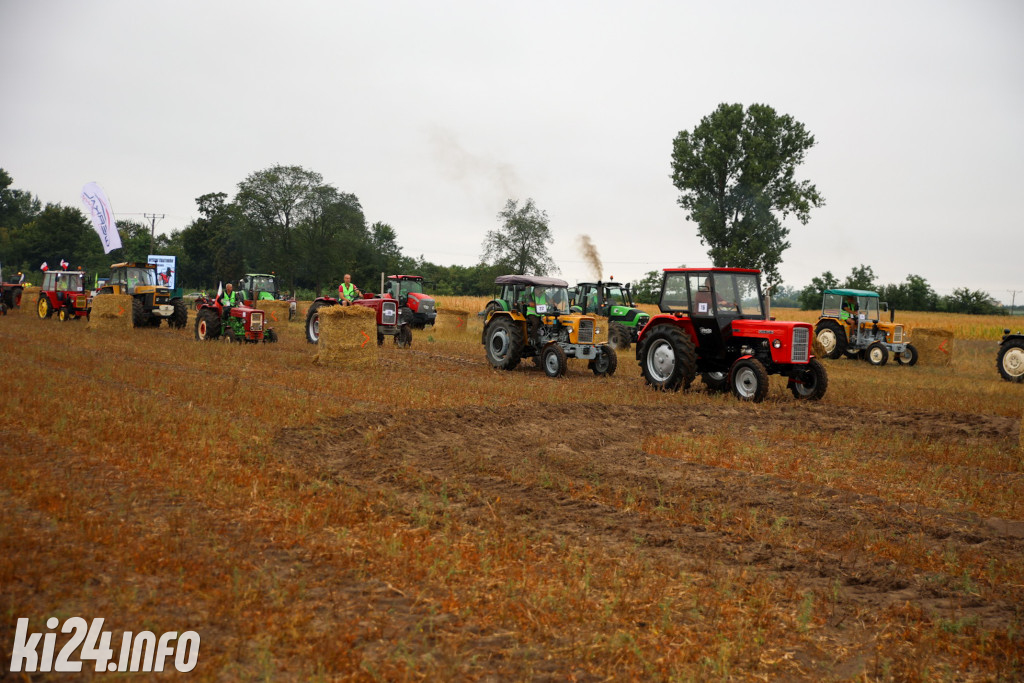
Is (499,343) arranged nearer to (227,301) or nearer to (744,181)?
(227,301)

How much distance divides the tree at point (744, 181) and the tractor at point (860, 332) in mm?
16567

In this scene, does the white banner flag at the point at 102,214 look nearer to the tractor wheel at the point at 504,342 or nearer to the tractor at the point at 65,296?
the tractor at the point at 65,296

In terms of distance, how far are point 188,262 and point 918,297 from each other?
178ft

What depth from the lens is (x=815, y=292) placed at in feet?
158

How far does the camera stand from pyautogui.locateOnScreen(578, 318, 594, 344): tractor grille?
14.5 metres

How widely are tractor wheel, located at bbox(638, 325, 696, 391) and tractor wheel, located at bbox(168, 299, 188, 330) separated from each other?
47.7 ft

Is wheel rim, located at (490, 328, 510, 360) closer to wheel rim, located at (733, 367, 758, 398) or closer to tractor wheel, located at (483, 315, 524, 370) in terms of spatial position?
tractor wheel, located at (483, 315, 524, 370)

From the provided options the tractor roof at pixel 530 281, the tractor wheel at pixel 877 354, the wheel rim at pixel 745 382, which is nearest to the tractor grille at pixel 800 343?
the wheel rim at pixel 745 382

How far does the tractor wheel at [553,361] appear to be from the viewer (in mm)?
14039

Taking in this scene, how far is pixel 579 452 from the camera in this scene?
7605 millimetres

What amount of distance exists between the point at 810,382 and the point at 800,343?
966 mm

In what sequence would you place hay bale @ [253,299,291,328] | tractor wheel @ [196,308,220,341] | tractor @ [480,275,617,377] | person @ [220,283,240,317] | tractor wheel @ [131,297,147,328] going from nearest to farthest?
1. tractor @ [480,275,617,377]
2. tractor wheel @ [196,308,220,341]
3. person @ [220,283,240,317]
4. hay bale @ [253,299,291,328]
5. tractor wheel @ [131,297,147,328]

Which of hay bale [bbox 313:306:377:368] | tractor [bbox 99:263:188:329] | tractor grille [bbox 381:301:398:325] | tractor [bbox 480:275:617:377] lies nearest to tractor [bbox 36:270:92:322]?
tractor [bbox 99:263:188:329]

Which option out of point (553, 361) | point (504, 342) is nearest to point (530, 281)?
point (504, 342)
